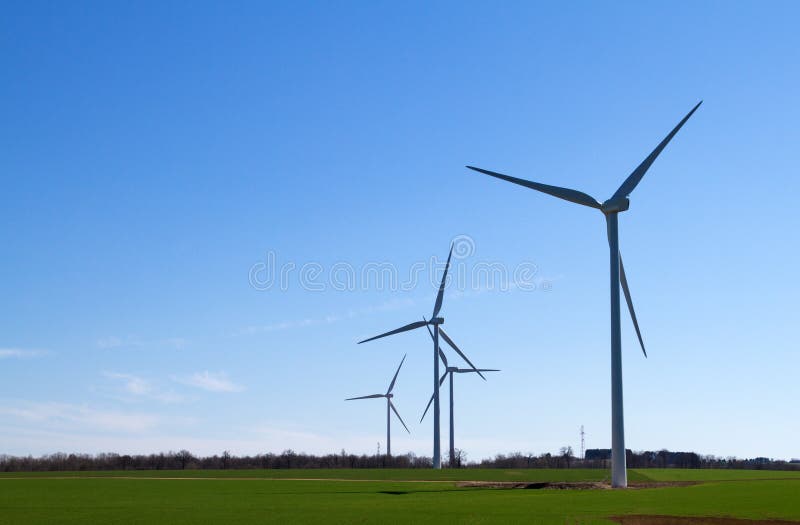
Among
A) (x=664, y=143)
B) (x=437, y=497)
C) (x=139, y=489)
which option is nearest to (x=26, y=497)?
(x=139, y=489)

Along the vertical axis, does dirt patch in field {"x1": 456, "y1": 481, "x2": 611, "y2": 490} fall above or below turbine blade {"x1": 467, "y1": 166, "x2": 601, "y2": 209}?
below

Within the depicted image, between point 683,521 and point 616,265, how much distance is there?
25.4 m

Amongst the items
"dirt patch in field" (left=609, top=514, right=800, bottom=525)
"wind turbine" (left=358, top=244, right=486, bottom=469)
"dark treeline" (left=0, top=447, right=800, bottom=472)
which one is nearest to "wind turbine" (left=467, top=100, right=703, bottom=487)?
"dirt patch in field" (left=609, top=514, right=800, bottom=525)

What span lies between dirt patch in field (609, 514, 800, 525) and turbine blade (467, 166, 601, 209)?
98.0ft

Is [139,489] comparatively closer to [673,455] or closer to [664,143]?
[664,143]

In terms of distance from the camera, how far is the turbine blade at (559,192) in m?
62.7

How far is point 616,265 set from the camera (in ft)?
191

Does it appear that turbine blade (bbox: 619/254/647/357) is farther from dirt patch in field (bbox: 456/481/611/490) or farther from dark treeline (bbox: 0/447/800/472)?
dark treeline (bbox: 0/447/800/472)

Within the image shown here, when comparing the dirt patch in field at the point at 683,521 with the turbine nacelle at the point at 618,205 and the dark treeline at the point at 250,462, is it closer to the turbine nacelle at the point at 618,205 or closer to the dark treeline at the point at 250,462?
the turbine nacelle at the point at 618,205

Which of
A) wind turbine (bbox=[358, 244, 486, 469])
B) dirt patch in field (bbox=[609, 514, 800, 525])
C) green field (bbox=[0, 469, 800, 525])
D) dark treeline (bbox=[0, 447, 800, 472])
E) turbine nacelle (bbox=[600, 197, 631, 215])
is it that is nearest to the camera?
dirt patch in field (bbox=[609, 514, 800, 525])

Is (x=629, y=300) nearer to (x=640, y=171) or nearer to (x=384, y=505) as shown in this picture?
(x=640, y=171)

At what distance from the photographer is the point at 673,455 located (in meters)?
197

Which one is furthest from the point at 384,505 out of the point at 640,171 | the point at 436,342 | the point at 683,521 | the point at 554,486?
the point at 436,342

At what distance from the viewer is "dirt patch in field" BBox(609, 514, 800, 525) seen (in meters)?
34.2
